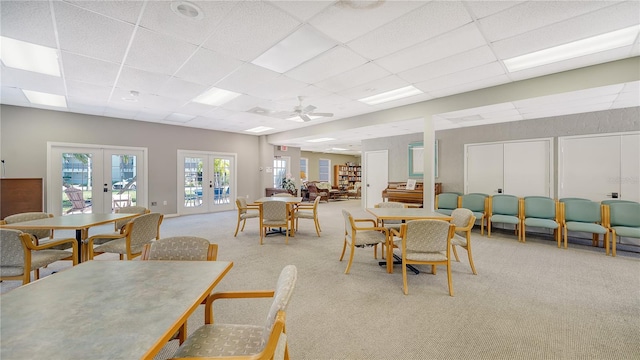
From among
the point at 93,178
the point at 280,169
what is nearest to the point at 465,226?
the point at 93,178

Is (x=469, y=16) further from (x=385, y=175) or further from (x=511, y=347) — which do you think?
(x=385, y=175)

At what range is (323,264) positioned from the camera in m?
3.63

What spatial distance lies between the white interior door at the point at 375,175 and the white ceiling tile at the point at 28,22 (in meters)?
7.98

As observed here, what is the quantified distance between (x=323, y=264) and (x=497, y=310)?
2037 millimetres

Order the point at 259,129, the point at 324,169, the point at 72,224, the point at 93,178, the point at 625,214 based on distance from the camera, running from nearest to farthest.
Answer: the point at 72,224 → the point at 625,214 → the point at 93,178 → the point at 259,129 → the point at 324,169

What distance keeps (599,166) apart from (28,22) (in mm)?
9102

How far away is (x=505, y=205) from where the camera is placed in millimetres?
5484

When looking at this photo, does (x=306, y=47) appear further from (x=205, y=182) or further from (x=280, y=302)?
(x=205, y=182)

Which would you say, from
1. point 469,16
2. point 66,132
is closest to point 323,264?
point 469,16

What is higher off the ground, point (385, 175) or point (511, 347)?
point (385, 175)

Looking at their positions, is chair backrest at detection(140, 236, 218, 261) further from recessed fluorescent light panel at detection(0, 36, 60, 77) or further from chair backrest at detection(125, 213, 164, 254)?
recessed fluorescent light panel at detection(0, 36, 60, 77)

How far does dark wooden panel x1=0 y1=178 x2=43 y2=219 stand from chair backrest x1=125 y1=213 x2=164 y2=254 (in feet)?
13.8

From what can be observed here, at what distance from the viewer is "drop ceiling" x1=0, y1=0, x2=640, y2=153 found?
242cm

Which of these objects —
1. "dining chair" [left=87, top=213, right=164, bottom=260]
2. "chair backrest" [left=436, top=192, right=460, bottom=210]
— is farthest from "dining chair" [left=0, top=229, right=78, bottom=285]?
"chair backrest" [left=436, top=192, right=460, bottom=210]
